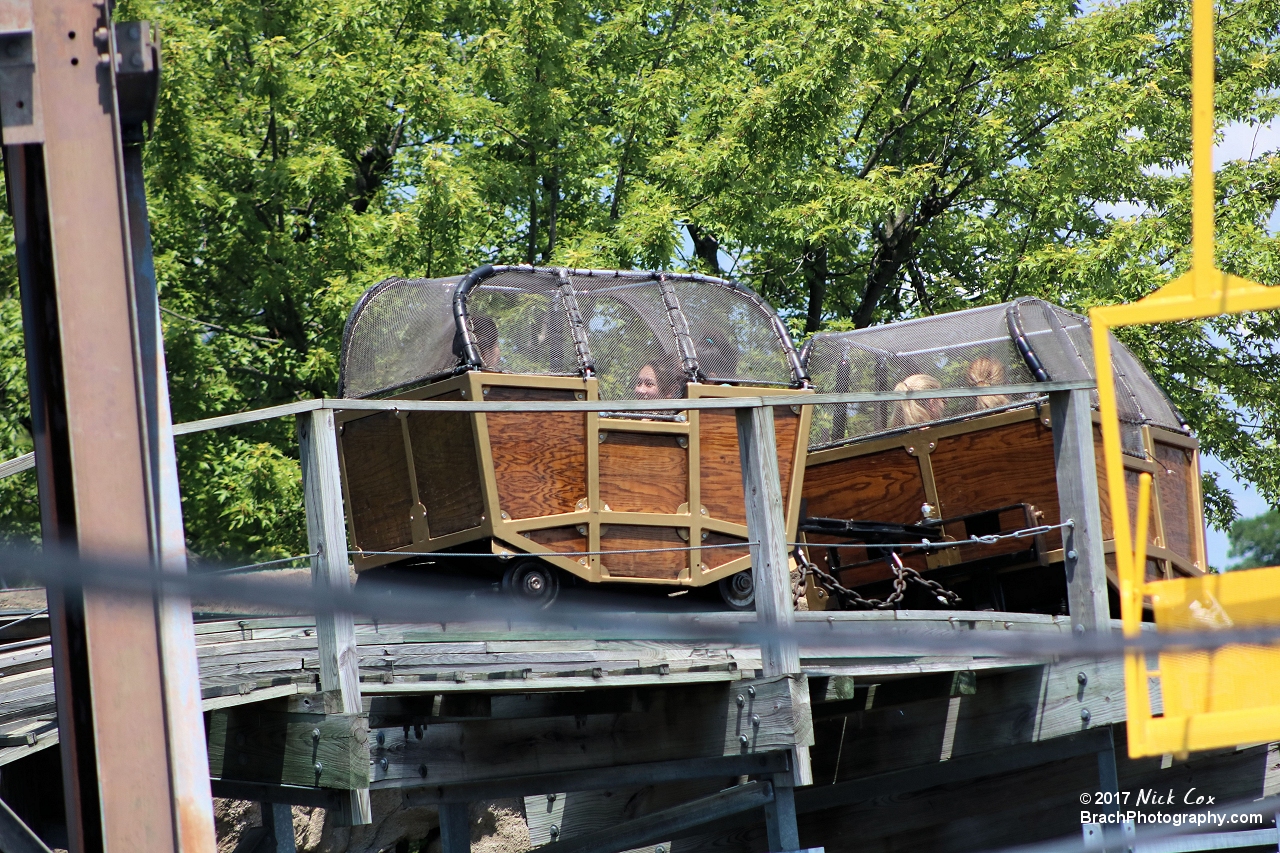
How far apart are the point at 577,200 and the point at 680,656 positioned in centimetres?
985

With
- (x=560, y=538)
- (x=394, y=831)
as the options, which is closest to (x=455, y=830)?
(x=560, y=538)

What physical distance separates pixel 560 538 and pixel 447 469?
0.78 m

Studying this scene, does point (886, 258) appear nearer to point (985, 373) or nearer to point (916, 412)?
point (985, 373)

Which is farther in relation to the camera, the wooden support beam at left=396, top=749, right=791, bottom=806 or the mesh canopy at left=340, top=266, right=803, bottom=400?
the mesh canopy at left=340, top=266, right=803, bottom=400

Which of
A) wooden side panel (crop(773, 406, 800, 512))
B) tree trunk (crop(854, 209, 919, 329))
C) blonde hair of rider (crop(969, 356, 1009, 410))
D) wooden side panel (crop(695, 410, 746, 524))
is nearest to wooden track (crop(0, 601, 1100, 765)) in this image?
wooden side panel (crop(695, 410, 746, 524))

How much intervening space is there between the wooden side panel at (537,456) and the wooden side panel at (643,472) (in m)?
0.17

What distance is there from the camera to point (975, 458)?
9062mm

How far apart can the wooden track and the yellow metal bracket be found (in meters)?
1.89

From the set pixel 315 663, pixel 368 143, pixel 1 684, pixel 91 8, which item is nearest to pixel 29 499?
pixel 368 143

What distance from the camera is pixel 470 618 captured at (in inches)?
65.2

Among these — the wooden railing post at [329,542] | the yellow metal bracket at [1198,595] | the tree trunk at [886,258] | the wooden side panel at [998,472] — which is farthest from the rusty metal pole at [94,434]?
the tree trunk at [886,258]

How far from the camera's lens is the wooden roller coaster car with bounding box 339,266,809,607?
8.36 m

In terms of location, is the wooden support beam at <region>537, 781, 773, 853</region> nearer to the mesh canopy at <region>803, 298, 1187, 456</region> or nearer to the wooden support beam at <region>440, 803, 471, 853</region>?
the wooden support beam at <region>440, 803, 471, 853</region>

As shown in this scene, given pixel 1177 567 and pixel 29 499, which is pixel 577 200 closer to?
pixel 29 499
